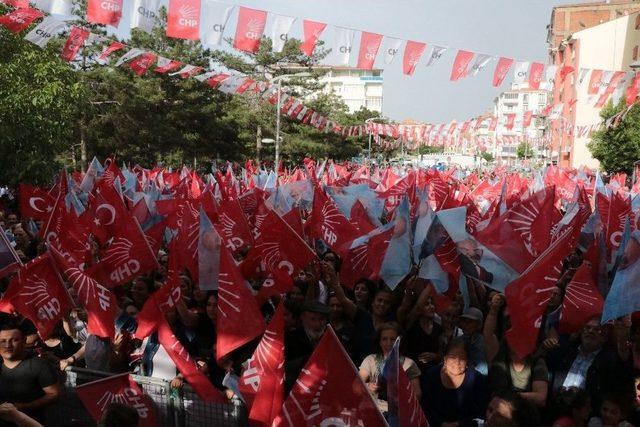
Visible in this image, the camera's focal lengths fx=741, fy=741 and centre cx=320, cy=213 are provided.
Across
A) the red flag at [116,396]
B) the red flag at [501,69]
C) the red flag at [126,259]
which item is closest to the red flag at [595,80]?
the red flag at [501,69]

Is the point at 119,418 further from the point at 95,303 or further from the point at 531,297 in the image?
the point at 531,297

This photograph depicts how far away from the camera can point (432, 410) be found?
4.67m

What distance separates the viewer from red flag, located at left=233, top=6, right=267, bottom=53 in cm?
1162

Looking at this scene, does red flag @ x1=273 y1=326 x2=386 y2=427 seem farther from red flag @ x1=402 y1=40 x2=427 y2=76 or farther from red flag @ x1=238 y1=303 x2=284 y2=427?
red flag @ x1=402 y1=40 x2=427 y2=76

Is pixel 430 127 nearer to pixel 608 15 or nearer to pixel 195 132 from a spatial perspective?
pixel 195 132

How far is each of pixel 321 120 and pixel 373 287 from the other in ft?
88.4

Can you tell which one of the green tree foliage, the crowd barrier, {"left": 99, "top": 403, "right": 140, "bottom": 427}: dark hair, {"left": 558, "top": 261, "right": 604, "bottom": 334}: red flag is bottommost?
the crowd barrier

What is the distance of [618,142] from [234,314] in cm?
3696

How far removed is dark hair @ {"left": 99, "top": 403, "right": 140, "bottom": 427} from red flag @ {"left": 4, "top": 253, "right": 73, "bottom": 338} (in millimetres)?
2312

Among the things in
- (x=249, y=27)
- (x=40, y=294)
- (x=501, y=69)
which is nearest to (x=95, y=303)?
(x=40, y=294)

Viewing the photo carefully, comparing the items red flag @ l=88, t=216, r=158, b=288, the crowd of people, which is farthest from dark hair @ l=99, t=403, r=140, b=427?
red flag @ l=88, t=216, r=158, b=288

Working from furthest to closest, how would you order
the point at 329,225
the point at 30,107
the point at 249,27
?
the point at 30,107
the point at 249,27
the point at 329,225

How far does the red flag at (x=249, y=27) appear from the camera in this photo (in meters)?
11.6

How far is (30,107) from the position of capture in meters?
16.0
